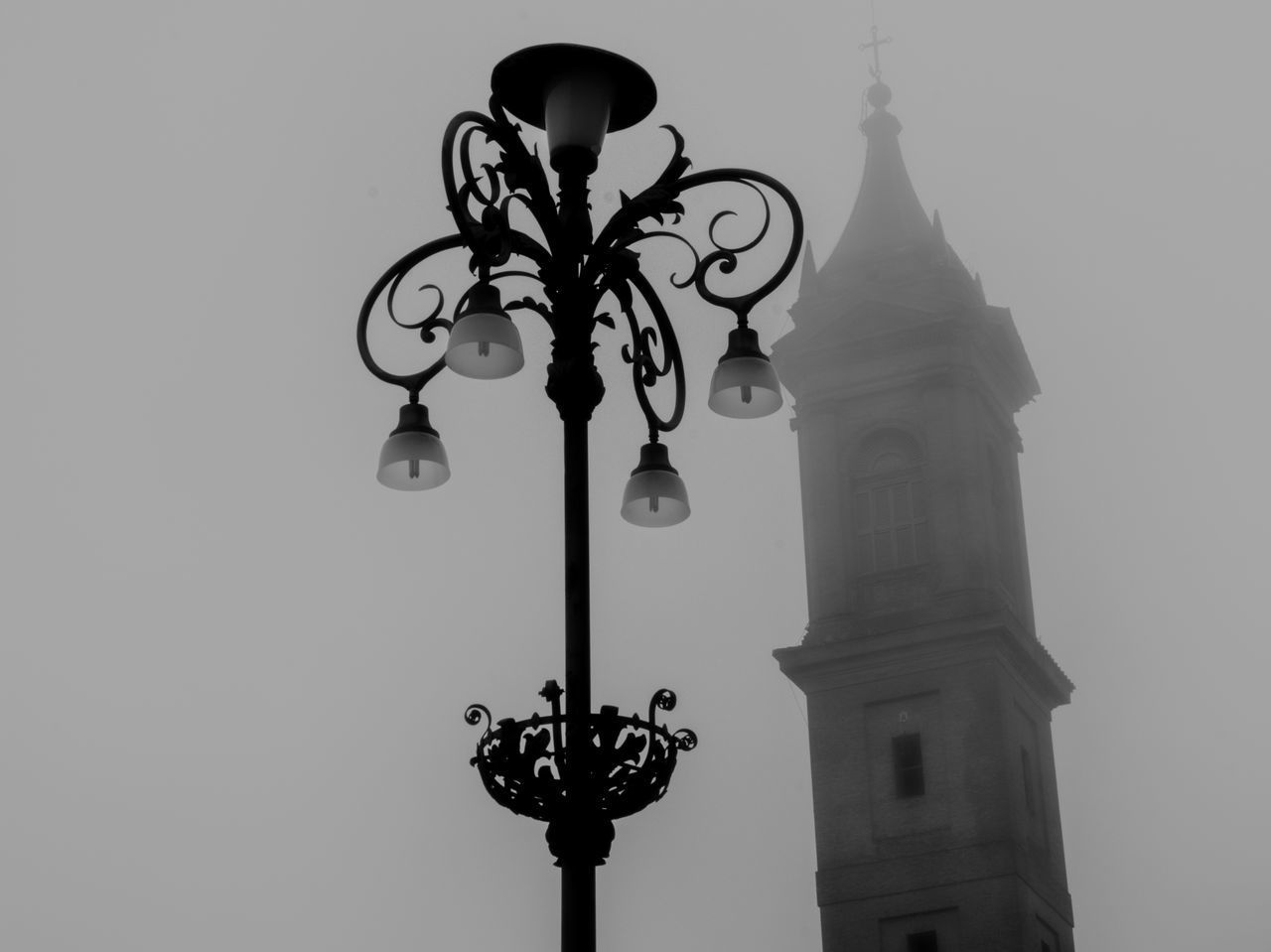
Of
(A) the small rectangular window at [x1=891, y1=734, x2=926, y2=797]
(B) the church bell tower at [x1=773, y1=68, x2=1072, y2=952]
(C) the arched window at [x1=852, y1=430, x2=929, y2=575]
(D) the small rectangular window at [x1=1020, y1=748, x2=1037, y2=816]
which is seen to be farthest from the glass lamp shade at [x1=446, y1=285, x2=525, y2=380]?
(D) the small rectangular window at [x1=1020, y1=748, x2=1037, y2=816]

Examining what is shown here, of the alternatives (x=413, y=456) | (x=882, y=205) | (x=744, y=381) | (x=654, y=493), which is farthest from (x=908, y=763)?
(x=413, y=456)

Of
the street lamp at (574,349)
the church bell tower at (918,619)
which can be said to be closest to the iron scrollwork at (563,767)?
the street lamp at (574,349)

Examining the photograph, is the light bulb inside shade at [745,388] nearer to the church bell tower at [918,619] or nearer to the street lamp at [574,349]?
the street lamp at [574,349]

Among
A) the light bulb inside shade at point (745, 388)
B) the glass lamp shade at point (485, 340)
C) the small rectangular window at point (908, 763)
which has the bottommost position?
the glass lamp shade at point (485, 340)

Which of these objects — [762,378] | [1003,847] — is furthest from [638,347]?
[1003,847]

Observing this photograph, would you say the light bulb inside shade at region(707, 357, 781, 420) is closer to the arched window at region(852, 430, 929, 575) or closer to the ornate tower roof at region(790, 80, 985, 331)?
the arched window at region(852, 430, 929, 575)

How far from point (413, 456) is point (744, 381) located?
63.2 inches

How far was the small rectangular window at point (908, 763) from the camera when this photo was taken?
4153 cm

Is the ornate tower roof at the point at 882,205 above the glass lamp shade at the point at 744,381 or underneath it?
above

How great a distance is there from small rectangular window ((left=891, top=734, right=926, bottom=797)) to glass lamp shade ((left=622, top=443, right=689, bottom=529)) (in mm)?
32309

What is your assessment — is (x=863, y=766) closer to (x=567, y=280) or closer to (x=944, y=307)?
(x=944, y=307)

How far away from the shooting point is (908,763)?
41.8 metres

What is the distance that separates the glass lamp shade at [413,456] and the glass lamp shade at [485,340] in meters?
0.56

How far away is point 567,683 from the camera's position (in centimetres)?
845
